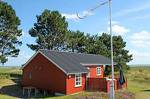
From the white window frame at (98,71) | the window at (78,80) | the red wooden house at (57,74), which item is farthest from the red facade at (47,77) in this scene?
the white window frame at (98,71)

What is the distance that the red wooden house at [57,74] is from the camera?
3628cm

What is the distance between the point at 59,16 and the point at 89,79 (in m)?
30.8

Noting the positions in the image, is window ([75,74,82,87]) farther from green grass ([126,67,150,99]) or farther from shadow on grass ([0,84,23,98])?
green grass ([126,67,150,99])

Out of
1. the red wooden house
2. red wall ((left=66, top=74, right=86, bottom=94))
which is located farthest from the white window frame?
red wall ((left=66, top=74, right=86, bottom=94))

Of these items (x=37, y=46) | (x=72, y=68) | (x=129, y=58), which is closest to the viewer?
(x=72, y=68)

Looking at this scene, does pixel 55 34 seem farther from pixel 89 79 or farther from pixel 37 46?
pixel 89 79

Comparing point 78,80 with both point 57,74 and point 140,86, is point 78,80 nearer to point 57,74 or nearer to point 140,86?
point 57,74

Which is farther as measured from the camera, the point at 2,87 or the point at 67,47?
the point at 67,47

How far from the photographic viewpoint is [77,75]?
126 ft

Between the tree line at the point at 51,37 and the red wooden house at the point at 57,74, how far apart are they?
18.4 meters

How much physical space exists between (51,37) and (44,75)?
3083 cm

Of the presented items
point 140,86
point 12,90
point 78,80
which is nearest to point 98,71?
point 140,86

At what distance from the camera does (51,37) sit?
68562mm

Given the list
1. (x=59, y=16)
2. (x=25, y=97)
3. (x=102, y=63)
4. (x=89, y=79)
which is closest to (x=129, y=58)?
(x=59, y=16)
